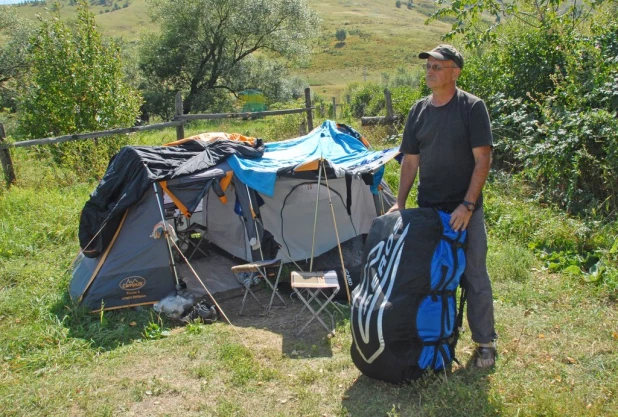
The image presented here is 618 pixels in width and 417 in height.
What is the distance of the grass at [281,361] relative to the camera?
11.2 ft

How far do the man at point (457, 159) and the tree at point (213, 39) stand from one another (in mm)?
17055

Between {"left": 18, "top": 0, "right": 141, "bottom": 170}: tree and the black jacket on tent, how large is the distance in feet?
14.0

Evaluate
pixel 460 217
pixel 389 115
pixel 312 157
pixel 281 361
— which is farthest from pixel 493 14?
pixel 281 361

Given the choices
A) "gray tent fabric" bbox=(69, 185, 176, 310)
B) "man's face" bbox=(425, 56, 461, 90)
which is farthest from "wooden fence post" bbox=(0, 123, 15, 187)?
"man's face" bbox=(425, 56, 461, 90)

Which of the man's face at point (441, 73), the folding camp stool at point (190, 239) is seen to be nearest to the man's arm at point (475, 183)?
the man's face at point (441, 73)

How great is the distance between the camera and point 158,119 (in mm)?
20484

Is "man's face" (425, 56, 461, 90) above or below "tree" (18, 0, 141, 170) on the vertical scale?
above

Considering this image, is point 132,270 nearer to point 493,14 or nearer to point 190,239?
point 190,239

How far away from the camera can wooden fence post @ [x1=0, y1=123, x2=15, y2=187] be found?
7.95 metres

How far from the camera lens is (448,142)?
3367 mm

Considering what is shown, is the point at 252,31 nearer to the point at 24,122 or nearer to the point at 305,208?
the point at 24,122

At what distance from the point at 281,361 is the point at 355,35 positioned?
7172 centimetres

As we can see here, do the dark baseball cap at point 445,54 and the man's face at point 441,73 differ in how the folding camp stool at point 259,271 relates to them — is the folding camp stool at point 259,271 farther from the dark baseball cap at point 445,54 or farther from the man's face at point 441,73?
the dark baseball cap at point 445,54

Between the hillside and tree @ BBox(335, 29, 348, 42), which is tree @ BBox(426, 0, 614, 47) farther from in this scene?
tree @ BBox(335, 29, 348, 42)
